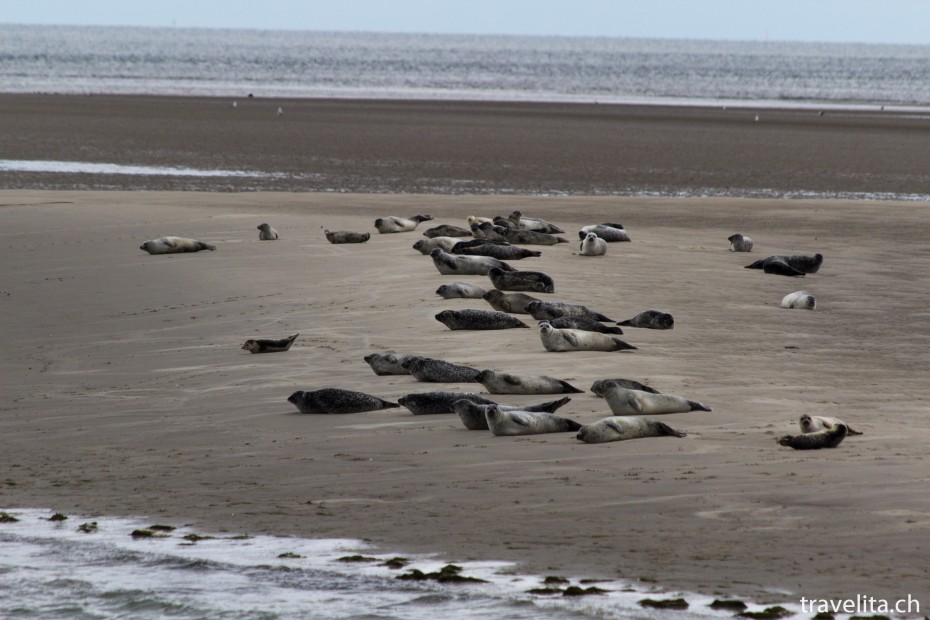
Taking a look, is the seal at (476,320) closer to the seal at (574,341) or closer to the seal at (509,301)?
the seal at (509,301)

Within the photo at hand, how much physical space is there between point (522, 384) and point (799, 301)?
3367 millimetres

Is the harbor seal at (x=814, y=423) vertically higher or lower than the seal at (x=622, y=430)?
higher

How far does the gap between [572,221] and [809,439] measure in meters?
10.1

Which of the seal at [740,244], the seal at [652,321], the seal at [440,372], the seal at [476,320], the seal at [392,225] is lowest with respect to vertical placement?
the seal at [440,372]

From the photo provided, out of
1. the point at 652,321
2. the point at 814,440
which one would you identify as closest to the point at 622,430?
the point at 814,440

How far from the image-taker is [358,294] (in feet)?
30.2

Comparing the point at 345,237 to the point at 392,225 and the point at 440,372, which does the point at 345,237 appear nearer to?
the point at 392,225

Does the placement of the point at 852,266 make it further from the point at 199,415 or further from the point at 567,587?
the point at 567,587

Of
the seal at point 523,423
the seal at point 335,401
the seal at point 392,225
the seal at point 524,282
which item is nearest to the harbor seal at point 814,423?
the seal at point 523,423

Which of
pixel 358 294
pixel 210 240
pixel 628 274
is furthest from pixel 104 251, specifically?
pixel 628 274

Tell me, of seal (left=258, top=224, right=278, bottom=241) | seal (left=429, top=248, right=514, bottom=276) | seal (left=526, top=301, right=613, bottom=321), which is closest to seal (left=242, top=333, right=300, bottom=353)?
seal (left=526, top=301, right=613, bottom=321)

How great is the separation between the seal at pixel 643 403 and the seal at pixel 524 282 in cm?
318

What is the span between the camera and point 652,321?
309 inches

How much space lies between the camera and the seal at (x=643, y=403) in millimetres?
5703
